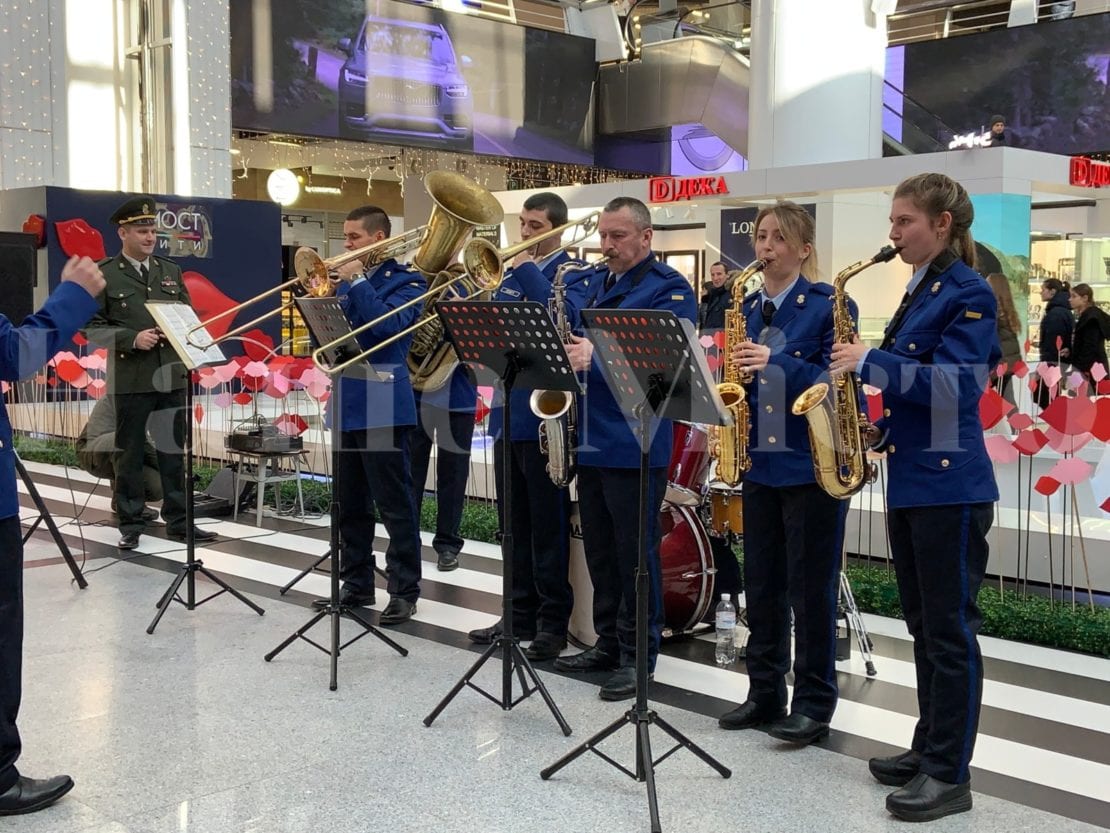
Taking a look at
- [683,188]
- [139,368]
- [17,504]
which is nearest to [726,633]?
[17,504]

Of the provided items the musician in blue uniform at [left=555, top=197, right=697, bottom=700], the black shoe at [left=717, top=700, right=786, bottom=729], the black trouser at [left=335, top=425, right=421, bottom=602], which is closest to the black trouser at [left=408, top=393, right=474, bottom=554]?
the black trouser at [left=335, top=425, right=421, bottom=602]

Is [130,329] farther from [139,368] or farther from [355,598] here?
[355,598]

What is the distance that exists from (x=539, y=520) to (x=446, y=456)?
1.74 metres

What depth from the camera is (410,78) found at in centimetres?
1797

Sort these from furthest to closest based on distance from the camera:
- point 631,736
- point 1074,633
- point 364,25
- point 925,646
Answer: point 364,25 → point 1074,633 → point 631,736 → point 925,646

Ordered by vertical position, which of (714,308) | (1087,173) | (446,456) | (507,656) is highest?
(1087,173)

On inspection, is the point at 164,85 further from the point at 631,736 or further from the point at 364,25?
the point at 631,736

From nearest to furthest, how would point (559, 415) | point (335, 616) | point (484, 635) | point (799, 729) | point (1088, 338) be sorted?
point (799, 729) → point (559, 415) → point (335, 616) → point (484, 635) → point (1088, 338)

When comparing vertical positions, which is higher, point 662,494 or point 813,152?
point 813,152

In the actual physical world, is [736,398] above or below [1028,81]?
below

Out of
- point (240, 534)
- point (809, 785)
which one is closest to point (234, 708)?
point (809, 785)

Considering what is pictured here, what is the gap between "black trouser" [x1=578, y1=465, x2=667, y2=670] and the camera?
168 inches

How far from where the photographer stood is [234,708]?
4168mm

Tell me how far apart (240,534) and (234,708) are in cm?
336
